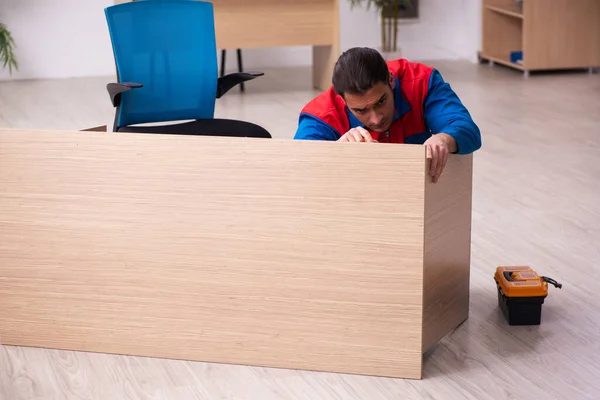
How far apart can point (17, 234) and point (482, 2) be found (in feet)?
18.7

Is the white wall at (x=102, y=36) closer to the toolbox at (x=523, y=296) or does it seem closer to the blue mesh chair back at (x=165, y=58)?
the blue mesh chair back at (x=165, y=58)

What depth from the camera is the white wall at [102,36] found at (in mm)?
7070

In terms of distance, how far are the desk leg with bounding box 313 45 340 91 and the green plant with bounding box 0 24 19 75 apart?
2332 mm

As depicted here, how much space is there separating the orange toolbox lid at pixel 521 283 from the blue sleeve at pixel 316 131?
67 cm

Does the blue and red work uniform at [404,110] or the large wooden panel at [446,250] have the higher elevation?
the blue and red work uniform at [404,110]

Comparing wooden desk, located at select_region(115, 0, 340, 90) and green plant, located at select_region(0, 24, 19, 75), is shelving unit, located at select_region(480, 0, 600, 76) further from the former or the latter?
green plant, located at select_region(0, 24, 19, 75)

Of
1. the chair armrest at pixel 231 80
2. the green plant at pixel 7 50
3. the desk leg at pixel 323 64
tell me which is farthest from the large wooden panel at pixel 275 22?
the chair armrest at pixel 231 80

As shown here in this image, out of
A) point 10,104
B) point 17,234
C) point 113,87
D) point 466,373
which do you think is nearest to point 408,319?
point 466,373

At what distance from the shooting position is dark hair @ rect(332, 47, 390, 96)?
2275 millimetres

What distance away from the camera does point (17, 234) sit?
2451 mm

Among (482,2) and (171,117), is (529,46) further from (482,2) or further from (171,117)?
(171,117)

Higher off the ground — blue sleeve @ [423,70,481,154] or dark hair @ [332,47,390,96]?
dark hair @ [332,47,390,96]

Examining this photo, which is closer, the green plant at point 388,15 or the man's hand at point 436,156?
the man's hand at point 436,156

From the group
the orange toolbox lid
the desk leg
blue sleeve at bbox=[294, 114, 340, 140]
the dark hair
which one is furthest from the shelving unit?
the dark hair
